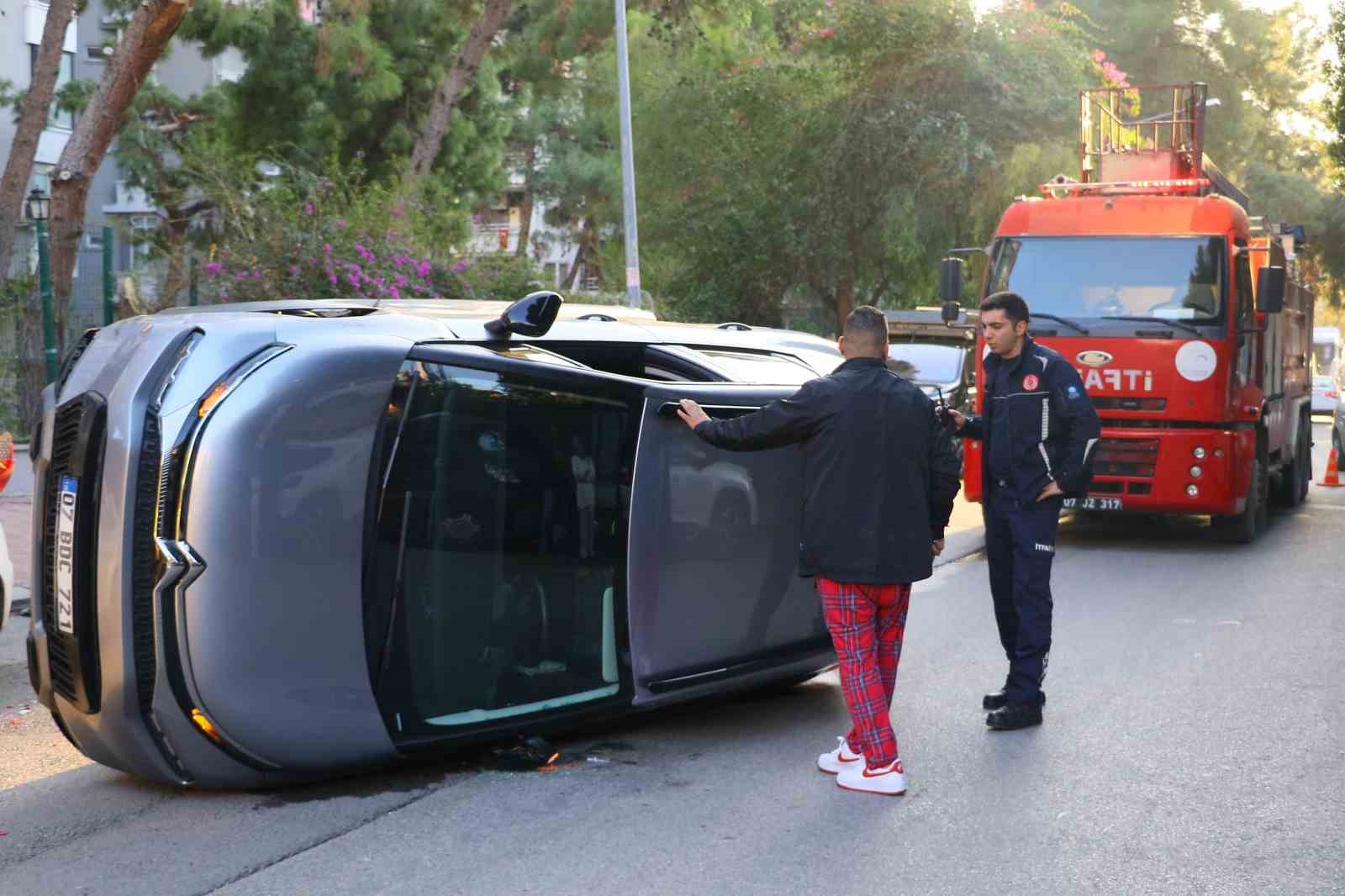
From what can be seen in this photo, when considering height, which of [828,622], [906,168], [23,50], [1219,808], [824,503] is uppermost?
[23,50]

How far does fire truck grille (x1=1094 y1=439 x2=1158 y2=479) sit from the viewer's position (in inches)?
506

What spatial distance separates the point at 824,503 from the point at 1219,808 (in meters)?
1.70

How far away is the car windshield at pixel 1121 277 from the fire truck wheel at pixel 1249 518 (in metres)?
1.53

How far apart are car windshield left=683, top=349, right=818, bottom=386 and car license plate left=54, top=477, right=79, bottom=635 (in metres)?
2.55

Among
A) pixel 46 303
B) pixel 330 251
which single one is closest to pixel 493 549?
pixel 46 303

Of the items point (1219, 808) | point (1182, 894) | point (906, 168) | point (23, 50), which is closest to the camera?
point (1182, 894)

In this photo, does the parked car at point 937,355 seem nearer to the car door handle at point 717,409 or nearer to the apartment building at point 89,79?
the apartment building at point 89,79

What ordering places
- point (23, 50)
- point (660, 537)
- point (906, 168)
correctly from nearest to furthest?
point (660, 537), point (906, 168), point (23, 50)

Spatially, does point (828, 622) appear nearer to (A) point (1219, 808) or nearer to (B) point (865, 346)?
(B) point (865, 346)

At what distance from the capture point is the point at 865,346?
577 centimetres

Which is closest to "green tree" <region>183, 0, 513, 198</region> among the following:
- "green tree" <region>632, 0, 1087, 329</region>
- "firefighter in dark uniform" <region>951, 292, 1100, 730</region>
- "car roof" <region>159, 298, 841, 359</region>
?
"green tree" <region>632, 0, 1087, 329</region>

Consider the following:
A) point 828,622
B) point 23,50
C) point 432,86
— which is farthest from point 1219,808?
point 23,50

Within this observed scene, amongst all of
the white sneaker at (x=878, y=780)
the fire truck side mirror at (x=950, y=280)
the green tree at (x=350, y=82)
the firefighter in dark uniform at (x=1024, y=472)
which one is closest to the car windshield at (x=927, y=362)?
the fire truck side mirror at (x=950, y=280)

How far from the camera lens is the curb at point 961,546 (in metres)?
12.5
